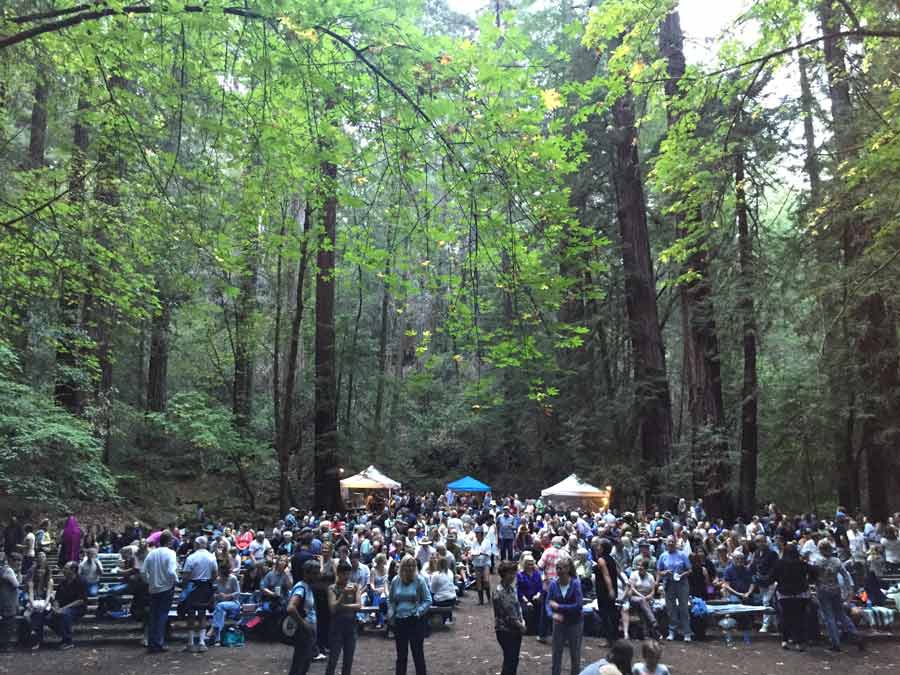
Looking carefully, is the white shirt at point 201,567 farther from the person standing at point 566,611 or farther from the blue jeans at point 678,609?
the blue jeans at point 678,609

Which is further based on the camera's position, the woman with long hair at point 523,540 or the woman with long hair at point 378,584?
the woman with long hair at point 523,540

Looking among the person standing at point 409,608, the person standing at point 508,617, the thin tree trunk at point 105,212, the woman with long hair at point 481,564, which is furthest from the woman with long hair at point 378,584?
the thin tree trunk at point 105,212

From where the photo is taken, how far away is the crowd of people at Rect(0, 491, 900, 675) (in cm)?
750

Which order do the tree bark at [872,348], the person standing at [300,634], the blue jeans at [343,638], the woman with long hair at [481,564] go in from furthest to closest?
the tree bark at [872,348] < the woman with long hair at [481,564] < the blue jeans at [343,638] < the person standing at [300,634]

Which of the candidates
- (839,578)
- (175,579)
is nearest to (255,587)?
(175,579)

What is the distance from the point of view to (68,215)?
958 centimetres

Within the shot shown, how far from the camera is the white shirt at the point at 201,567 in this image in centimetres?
992

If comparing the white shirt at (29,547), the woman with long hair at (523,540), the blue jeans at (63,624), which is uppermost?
the white shirt at (29,547)

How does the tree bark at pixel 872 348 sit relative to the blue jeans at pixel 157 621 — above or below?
above

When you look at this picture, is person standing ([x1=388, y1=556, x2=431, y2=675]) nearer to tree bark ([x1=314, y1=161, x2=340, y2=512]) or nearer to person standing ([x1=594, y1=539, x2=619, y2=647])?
person standing ([x1=594, y1=539, x2=619, y2=647])

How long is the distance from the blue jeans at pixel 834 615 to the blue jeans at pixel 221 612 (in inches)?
346

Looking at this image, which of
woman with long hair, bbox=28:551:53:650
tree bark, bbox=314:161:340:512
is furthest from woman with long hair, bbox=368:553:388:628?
tree bark, bbox=314:161:340:512

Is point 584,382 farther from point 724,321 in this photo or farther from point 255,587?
point 255,587

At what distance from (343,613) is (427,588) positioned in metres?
0.99
